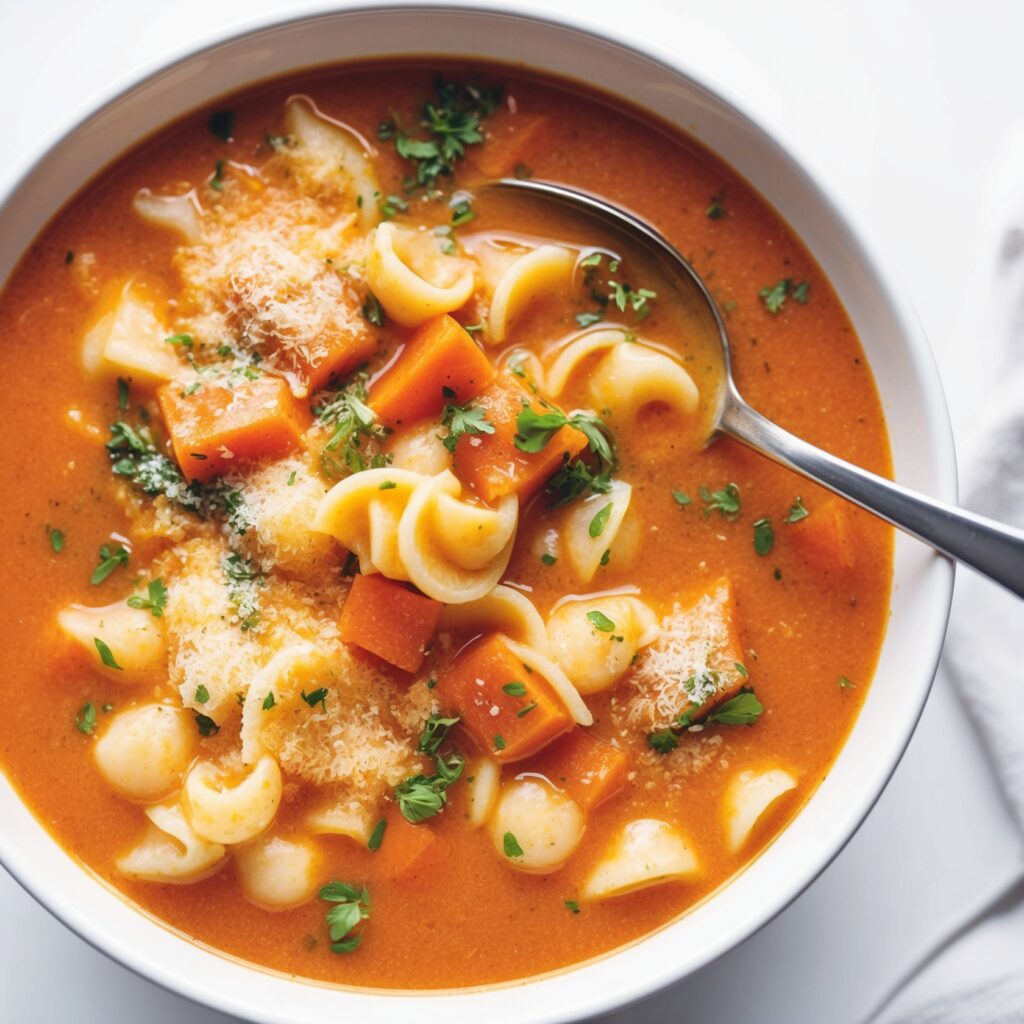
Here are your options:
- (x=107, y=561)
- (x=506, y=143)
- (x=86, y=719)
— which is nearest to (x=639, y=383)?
(x=506, y=143)

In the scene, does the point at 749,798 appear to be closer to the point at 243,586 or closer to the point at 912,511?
the point at 912,511

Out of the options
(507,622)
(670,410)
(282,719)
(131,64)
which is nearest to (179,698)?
(282,719)

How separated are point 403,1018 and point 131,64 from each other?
3684mm

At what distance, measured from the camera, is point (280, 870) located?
394 cm

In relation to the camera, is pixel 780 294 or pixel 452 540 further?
pixel 780 294

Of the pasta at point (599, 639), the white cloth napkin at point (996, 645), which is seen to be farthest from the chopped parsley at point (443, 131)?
the white cloth napkin at point (996, 645)

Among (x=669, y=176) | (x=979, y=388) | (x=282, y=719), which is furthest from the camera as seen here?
(x=979, y=388)

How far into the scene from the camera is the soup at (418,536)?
3902 mm

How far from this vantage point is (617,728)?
405cm

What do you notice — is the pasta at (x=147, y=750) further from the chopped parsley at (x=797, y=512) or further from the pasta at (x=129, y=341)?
the chopped parsley at (x=797, y=512)

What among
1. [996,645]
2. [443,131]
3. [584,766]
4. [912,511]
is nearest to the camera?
[912,511]

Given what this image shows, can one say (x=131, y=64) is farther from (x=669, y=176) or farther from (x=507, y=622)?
(x=507, y=622)

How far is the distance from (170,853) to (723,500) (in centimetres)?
232

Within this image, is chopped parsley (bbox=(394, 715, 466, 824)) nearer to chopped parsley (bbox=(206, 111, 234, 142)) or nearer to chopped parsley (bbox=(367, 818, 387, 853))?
chopped parsley (bbox=(367, 818, 387, 853))
